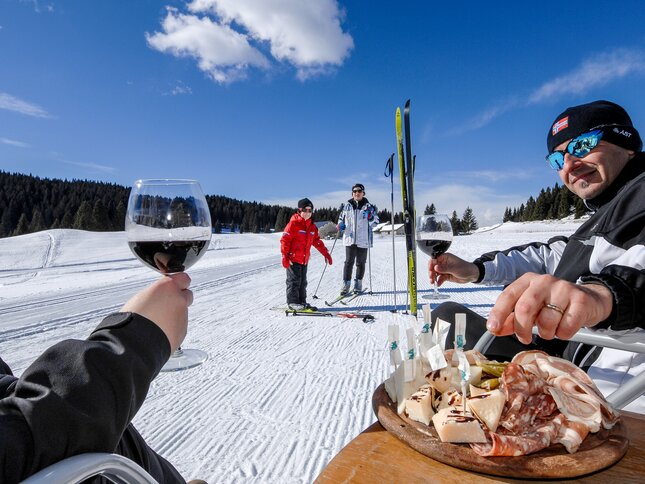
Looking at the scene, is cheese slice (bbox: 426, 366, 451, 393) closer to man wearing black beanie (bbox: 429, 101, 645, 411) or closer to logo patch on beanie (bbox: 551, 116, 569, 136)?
man wearing black beanie (bbox: 429, 101, 645, 411)

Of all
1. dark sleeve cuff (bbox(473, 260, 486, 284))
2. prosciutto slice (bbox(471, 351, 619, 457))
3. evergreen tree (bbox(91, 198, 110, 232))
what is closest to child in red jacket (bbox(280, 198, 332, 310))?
dark sleeve cuff (bbox(473, 260, 486, 284))

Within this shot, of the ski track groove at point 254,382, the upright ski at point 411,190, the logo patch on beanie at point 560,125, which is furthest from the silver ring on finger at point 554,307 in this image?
the upright ski at point 411,190

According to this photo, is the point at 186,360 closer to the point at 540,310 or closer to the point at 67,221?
the point at 540,310

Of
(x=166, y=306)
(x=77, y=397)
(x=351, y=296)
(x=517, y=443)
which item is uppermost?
(x=166, y=306)

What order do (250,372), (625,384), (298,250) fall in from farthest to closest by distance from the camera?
(298,250) → (250,372) → (625,384)

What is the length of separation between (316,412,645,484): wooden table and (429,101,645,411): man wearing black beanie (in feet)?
0.91

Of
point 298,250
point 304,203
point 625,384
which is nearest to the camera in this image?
point 625,384

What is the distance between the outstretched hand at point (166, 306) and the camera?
785 mm

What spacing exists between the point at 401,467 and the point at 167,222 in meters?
0.95

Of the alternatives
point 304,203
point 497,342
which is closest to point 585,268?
point 497,342

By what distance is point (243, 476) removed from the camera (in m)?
1.97

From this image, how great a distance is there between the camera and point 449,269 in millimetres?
2105

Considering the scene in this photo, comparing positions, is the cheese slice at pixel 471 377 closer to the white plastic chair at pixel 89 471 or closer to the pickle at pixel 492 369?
the pickle at pixel 492 369

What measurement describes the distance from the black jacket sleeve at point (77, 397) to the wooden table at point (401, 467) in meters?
0.42
